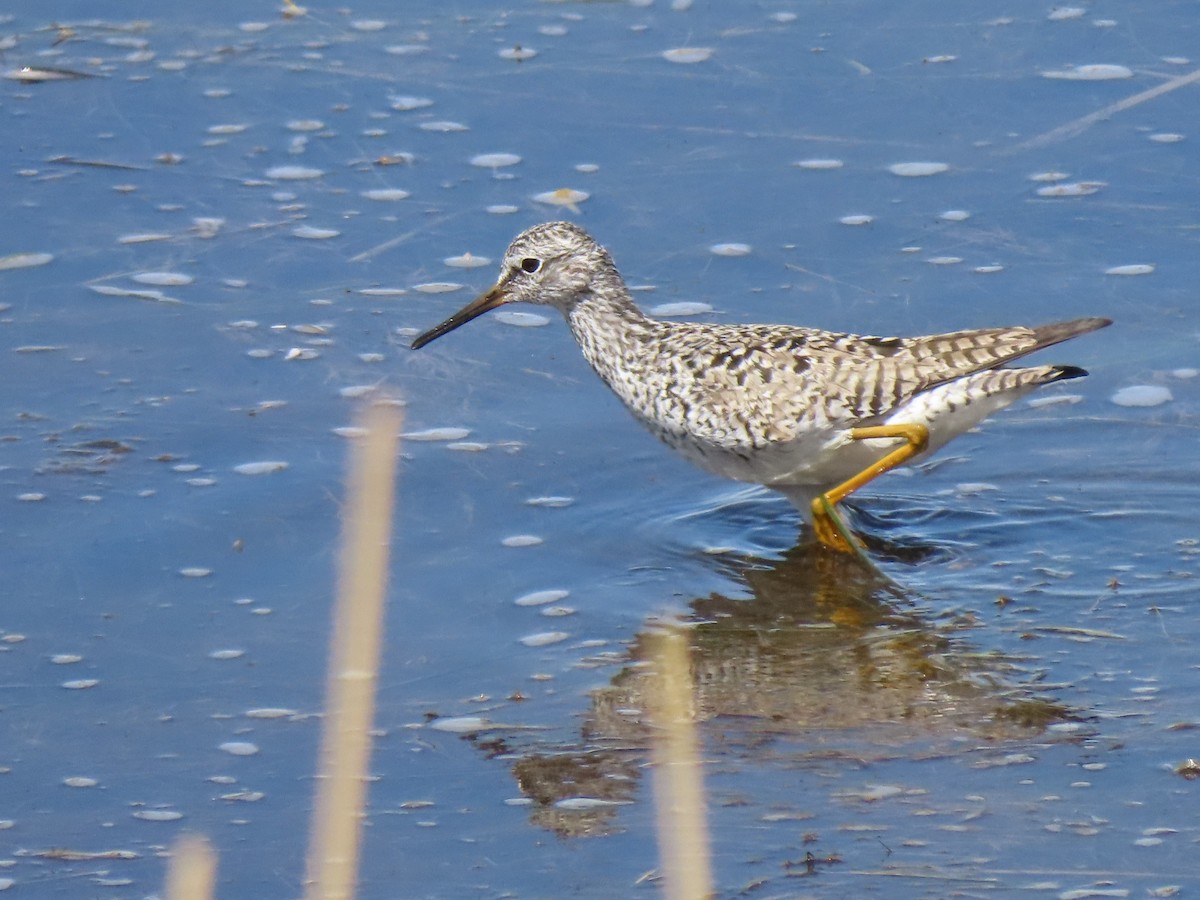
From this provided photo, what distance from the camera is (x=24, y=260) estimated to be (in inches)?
284

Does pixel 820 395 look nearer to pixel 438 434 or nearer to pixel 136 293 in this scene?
pixel 438 434

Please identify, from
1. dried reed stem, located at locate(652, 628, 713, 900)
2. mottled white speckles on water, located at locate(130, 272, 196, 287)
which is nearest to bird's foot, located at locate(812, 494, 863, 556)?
dried reed stem, located at locate(652, 628, 713, 900)

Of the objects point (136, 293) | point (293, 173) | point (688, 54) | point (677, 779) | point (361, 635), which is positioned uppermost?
point (361, 635)

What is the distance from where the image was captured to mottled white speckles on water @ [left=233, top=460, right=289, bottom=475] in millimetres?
5887

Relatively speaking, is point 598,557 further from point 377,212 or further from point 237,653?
point 377,212

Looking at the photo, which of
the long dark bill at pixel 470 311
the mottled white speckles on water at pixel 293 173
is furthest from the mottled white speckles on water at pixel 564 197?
the long dark bill at pixel 470 311

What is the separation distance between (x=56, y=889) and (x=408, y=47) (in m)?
5.60

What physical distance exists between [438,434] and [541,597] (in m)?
1.11

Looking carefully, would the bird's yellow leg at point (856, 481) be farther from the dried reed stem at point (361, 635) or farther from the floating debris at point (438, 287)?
the dried reed stem at point (361, 635)

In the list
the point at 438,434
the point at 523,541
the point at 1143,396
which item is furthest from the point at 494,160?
the point at 1143,396

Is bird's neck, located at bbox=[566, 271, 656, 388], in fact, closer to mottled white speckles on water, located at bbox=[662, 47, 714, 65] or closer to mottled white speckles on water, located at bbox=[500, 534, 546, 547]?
mottled white speckles on water, located at bbox=[500, 534, 546, 547]

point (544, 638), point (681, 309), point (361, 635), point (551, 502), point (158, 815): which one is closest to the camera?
point (361, 635)

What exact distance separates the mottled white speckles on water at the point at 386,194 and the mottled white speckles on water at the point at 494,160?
0.35 m

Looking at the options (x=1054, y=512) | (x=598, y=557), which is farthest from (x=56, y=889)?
(x=1054, y=512)
